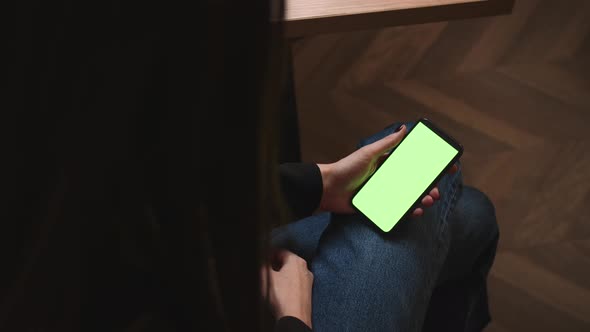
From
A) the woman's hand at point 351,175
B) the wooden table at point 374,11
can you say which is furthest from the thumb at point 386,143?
the wooden table at point 374,11

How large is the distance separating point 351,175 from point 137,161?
0.56m

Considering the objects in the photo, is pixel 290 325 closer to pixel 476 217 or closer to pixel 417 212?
pixel 417 212

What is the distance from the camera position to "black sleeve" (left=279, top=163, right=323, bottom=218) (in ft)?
2.61

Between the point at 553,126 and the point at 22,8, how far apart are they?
1.20m

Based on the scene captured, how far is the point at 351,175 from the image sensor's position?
0.87m

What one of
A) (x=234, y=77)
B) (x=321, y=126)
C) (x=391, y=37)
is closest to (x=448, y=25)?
(x=391, y=37)

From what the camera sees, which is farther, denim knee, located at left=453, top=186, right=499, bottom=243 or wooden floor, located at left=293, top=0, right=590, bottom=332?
wooden floor, located at left=293, top=0, right=590, bottom=332

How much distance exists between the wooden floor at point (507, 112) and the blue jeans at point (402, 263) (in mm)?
264

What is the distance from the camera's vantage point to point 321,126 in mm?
1320

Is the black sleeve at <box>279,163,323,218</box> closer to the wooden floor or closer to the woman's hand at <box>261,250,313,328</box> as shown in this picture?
the woman's hand at <box>261,250,313,328</box>

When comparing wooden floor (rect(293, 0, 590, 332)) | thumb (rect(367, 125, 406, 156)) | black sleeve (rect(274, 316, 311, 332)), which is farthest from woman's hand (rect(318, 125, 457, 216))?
wooden floor (rect(293, 0, 590, 332))

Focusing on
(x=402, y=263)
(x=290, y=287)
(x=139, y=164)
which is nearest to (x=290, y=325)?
(x=290, y=287)

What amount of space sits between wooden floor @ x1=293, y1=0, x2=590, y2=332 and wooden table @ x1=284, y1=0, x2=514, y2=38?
662 millimetres

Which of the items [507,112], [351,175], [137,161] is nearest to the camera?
[137,161]
